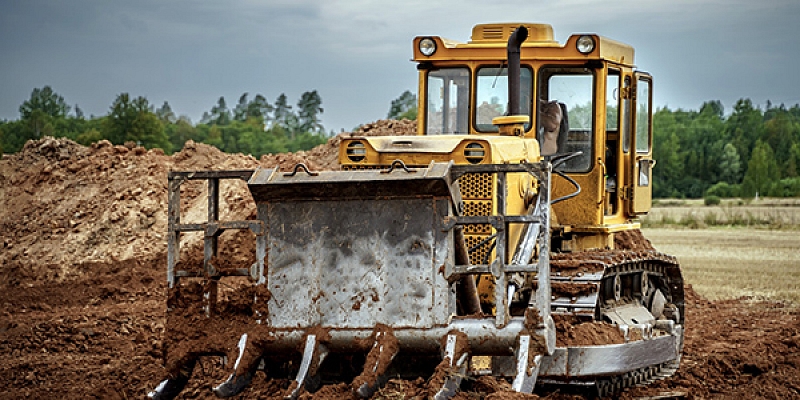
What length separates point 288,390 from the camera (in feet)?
25.4

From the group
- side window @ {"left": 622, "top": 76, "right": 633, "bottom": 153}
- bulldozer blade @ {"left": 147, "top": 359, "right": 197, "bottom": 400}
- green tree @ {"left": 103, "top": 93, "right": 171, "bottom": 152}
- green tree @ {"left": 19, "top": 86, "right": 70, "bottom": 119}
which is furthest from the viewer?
green tree @ {"left": 19, "top": 86, "right": 70, "bottom": 119}

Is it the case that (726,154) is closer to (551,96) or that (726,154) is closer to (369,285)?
(551,96)

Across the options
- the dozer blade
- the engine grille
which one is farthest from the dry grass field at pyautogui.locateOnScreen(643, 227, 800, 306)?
the dozer blade

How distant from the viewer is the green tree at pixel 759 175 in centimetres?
7275

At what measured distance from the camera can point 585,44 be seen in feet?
35.3

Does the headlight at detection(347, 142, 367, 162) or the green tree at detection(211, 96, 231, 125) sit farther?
the green tree at detection(211, 96, 231, 125)

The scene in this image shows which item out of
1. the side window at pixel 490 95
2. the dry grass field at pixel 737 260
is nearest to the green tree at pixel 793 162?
the dry grass field at pixel 737 260

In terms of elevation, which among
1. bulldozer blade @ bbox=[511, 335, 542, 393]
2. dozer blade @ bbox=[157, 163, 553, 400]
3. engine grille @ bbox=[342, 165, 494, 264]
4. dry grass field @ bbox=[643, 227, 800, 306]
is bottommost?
dry grass field @ bbox=[643, 227, 800, 306]

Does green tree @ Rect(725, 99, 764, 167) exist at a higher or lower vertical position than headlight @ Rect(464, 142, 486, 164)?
higher

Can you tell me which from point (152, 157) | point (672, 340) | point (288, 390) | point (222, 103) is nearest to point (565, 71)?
point (672, 340)

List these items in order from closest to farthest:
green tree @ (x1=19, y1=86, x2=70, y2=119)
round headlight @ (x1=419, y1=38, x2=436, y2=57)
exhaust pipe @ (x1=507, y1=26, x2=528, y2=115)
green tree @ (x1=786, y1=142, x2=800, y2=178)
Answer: exhaust pipe @ (x1=507, y1=26, x2=528, y2=115)
round headlight @ (x1=419, y1=38, x2=436, y2=57)
green tree @ (x1=19, y1=86, x2=70, y2=119)
green tree @ (x1=786, y1=142, x2=800, y2=178)

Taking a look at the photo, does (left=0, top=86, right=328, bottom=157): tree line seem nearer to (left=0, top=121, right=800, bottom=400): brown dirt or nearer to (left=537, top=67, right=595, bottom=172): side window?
(left=0, top=121, right=800, bottom=400): brown dirt

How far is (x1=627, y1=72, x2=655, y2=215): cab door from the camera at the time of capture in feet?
39.4

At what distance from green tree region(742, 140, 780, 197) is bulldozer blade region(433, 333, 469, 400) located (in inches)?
2564
